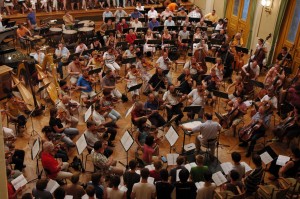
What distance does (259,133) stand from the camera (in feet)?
28.0

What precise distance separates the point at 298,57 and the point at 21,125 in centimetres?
950

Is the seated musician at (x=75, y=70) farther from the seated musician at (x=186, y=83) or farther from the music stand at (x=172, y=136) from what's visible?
the music stand at (x=172, y=136)

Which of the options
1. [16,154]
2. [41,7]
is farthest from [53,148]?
[41,7]

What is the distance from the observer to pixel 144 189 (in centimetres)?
602

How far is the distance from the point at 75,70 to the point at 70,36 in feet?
14.6

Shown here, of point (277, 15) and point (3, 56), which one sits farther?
point (277, 15)

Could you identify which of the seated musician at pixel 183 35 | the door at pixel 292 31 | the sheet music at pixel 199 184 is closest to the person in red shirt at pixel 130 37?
the seated musician at pixel 183 35

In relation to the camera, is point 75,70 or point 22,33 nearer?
point 75,70

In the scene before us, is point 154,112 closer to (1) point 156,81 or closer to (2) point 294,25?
(1) point 156,81

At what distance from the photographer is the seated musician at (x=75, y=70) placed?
10992 mm

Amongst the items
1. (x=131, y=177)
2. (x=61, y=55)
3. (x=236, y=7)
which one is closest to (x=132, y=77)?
(x=61, y=55)

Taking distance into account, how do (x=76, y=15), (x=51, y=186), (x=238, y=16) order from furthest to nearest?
1. (x=76, y=15)
2. (x=238, y=16)
3. (x=51, y=186)

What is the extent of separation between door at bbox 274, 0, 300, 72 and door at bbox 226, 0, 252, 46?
233 centimetres

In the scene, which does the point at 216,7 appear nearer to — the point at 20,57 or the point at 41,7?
the point at 41,7
